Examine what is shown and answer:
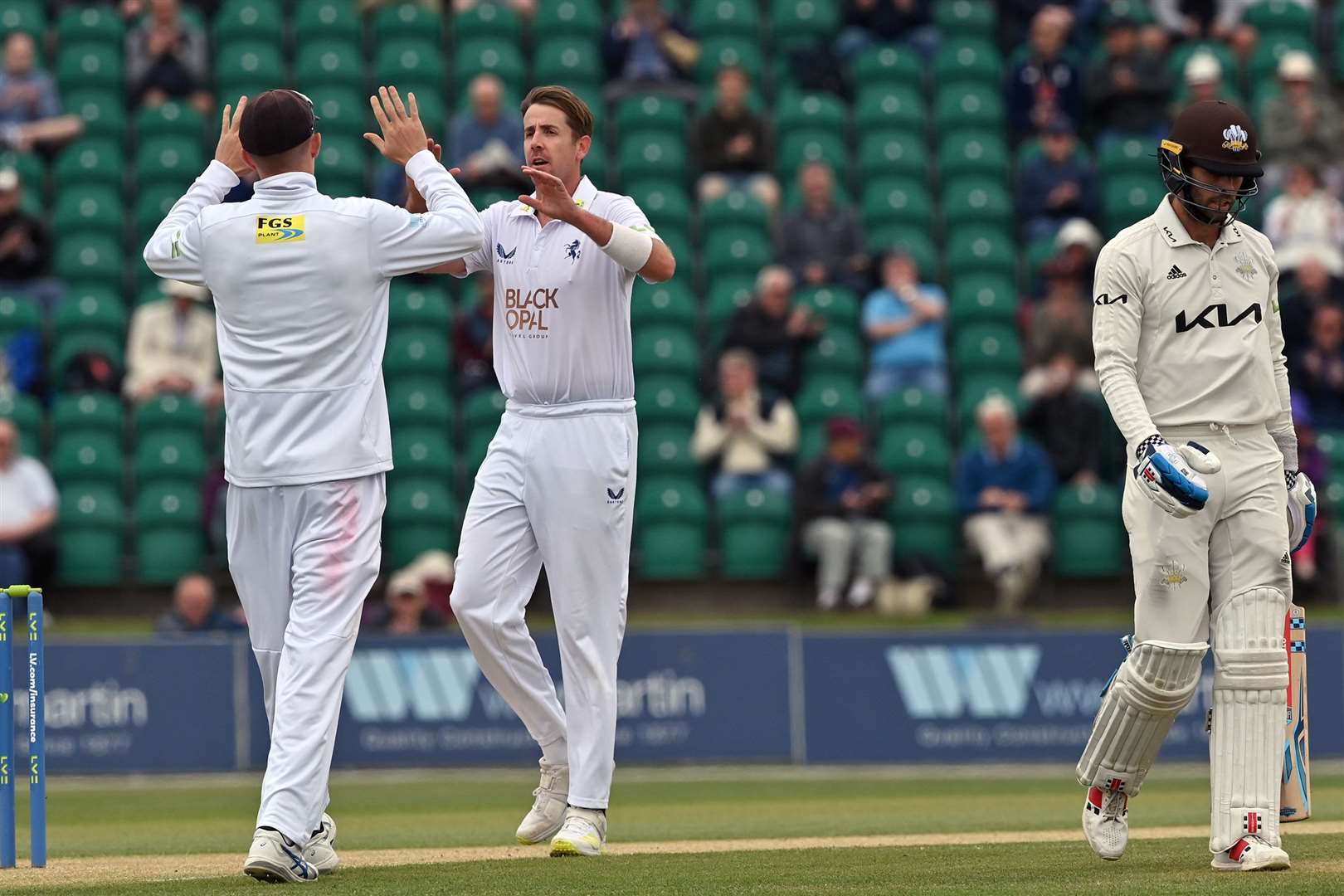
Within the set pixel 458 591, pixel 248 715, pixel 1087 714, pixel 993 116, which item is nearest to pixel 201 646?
pixel 248 715

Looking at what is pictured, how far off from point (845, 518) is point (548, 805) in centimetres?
755

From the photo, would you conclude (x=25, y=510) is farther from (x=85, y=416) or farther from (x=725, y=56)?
(x=725, y=56)

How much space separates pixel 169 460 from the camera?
1560 centimetres

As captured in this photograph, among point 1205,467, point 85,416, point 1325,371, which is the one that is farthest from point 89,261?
point 1205,467

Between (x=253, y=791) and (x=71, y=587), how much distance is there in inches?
114

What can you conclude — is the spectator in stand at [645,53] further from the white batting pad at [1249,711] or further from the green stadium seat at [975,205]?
the white batting pad at [1249,711]

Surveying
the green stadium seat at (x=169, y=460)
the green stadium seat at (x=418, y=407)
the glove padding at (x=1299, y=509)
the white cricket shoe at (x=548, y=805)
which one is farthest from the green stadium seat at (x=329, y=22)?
the glove padding at (x=1299, y=509)

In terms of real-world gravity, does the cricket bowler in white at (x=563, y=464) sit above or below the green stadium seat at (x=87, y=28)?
below

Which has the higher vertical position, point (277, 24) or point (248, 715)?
point (277, 24)

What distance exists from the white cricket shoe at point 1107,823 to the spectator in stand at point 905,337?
920 cm

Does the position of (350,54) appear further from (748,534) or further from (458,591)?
(458,591)

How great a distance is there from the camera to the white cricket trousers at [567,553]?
25.0 feet

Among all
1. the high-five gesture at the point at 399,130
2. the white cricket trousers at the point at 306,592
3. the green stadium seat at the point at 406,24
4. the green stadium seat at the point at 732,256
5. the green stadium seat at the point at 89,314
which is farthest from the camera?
the green stadium seat at the point at 406,24

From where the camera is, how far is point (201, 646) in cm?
1442
